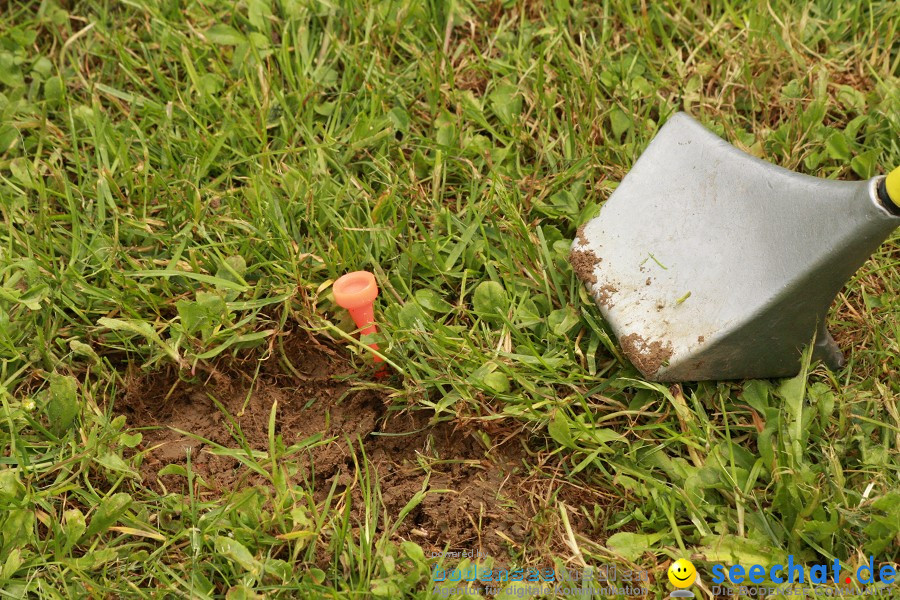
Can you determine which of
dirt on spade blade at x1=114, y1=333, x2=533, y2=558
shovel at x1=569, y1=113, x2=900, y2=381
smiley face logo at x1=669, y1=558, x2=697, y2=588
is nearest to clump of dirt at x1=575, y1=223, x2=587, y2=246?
shovel at x1=569, y1=113, x2=900, y2=381

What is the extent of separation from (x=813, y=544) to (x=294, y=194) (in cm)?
132

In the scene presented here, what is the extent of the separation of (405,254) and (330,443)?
Result: 1.51 ft

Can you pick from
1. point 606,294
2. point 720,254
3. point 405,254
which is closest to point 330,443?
point 405,254

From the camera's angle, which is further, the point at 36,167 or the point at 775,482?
the point at 36,167

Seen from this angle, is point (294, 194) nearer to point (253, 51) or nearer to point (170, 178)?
point (170, 178)

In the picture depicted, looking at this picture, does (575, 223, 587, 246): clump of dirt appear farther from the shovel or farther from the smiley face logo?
the smiley face logo

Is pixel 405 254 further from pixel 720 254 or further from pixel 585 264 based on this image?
pixel 720 254

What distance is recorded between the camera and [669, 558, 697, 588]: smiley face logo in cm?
154

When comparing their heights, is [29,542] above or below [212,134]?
below

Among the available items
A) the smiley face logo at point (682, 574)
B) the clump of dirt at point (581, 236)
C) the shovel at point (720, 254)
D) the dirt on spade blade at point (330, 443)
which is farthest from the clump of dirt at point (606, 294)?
the smiley face logo at point (682, 574)

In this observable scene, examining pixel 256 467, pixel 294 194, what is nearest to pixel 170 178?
pixel 294 194

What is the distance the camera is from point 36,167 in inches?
83.7

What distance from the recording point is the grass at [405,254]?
62.9 inches

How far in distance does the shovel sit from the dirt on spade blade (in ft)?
1.27
